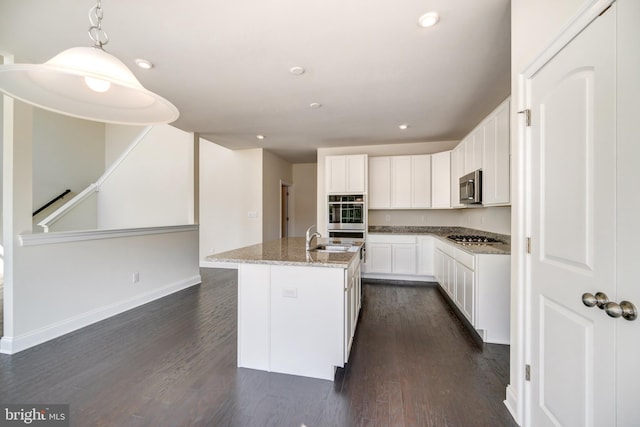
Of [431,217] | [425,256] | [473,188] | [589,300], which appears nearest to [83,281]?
[589,300]

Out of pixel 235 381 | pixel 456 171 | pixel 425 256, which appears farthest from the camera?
pixel 425 256

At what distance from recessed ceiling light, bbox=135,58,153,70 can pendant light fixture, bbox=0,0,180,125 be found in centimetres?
123

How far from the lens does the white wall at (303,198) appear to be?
24.1 feet

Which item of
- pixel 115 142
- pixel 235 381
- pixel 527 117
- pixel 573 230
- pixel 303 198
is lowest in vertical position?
pixel 235 381

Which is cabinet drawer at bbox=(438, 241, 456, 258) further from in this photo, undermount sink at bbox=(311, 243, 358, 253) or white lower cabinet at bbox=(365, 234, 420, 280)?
undermount sink at bbox=(311, 243, 358, 253)

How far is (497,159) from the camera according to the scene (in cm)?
266

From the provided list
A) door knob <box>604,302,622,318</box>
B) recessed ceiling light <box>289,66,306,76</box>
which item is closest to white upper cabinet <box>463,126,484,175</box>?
recessed ceiling light <box>289,66,306,76</box>

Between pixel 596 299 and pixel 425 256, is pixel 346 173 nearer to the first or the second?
pixel 425 256

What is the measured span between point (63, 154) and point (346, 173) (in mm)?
6745

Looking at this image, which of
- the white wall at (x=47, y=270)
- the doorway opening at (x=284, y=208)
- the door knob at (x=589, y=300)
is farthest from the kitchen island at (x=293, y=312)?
the doorway opening at (x=284, y=208)

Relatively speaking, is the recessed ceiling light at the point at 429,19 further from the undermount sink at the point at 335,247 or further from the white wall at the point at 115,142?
the white wall at the point at 115,142

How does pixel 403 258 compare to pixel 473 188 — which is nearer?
pixel 473 188

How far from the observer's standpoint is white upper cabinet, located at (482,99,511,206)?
2461 mm

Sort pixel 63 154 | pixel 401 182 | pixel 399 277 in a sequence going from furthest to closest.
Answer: pixel 63 154
pixel 401 182
pixel 399 277
